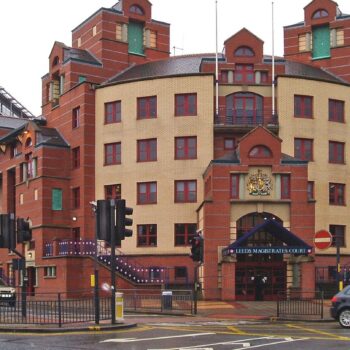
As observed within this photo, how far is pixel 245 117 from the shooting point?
53.3 m

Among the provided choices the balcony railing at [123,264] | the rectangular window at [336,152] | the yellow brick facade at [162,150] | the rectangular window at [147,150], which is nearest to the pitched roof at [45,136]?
the yellow brick facade at [162,150]

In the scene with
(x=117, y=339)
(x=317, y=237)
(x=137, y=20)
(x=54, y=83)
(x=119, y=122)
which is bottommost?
(x=117, y=339)

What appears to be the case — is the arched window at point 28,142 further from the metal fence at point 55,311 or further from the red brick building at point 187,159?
the metal fence at point 55,311

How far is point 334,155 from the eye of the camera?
55312mm

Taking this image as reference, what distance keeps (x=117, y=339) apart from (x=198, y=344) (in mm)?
2301

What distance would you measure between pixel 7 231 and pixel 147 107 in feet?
92.4

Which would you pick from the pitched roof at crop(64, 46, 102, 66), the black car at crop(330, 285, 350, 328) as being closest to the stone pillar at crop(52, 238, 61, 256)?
the pitched roof at crop(64, 46, 102, 66)

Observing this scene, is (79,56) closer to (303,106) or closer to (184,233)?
(184,233)

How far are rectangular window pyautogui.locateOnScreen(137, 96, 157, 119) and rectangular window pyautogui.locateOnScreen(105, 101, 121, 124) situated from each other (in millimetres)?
1745

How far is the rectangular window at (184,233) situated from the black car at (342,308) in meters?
27.8

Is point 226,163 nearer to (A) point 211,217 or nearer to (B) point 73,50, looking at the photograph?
(A) point 211,217

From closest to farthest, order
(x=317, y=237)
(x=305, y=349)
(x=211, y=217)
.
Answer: (x=305, y=349), (x=317, y=237), (x=211, y=217)

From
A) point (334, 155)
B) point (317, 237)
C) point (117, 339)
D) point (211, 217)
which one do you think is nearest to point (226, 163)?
point (211, 217)

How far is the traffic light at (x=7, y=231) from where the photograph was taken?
27.0 m
